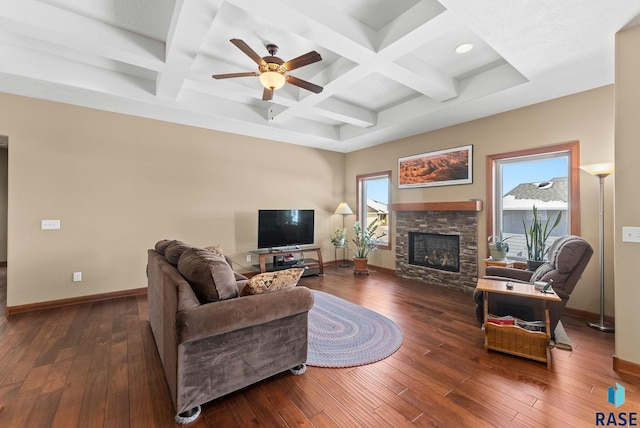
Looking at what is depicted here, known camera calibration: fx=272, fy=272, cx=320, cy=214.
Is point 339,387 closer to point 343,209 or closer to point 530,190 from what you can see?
point 530,190

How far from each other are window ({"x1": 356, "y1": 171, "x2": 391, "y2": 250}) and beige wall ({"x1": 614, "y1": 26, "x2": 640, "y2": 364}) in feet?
12.0

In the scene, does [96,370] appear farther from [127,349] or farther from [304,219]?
[304,219]

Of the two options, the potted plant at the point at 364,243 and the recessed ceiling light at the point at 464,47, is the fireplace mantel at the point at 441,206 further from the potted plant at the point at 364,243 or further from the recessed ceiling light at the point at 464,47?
the recessed ceiling light at the point at 464,47

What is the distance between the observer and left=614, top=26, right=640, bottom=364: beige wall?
2152 millimetres

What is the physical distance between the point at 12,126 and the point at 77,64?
1245mm

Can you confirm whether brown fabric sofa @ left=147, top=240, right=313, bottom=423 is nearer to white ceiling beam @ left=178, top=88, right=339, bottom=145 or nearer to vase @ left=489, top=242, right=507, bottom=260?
white ceiling beam @ left=178, top=88, right=339, bottom=145

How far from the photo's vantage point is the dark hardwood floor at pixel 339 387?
171 centimetres

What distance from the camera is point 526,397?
1903 mm

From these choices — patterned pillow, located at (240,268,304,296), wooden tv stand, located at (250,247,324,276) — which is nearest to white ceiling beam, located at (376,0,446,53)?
patterned pillow, located at (240,268,304,296)

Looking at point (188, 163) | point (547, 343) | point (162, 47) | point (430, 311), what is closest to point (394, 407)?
point (547, 343)

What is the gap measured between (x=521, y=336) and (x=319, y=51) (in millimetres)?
3477

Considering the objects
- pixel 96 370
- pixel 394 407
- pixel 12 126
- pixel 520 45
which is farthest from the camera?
pixel 12 126

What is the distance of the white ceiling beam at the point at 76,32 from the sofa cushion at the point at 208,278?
7.55ft

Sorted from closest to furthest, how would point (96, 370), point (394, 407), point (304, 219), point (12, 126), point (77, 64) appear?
1. point (394, 407)
2. point (96, 370)
3. point (77, 64)
4. point (12, 126)
5. point (304, 219)
